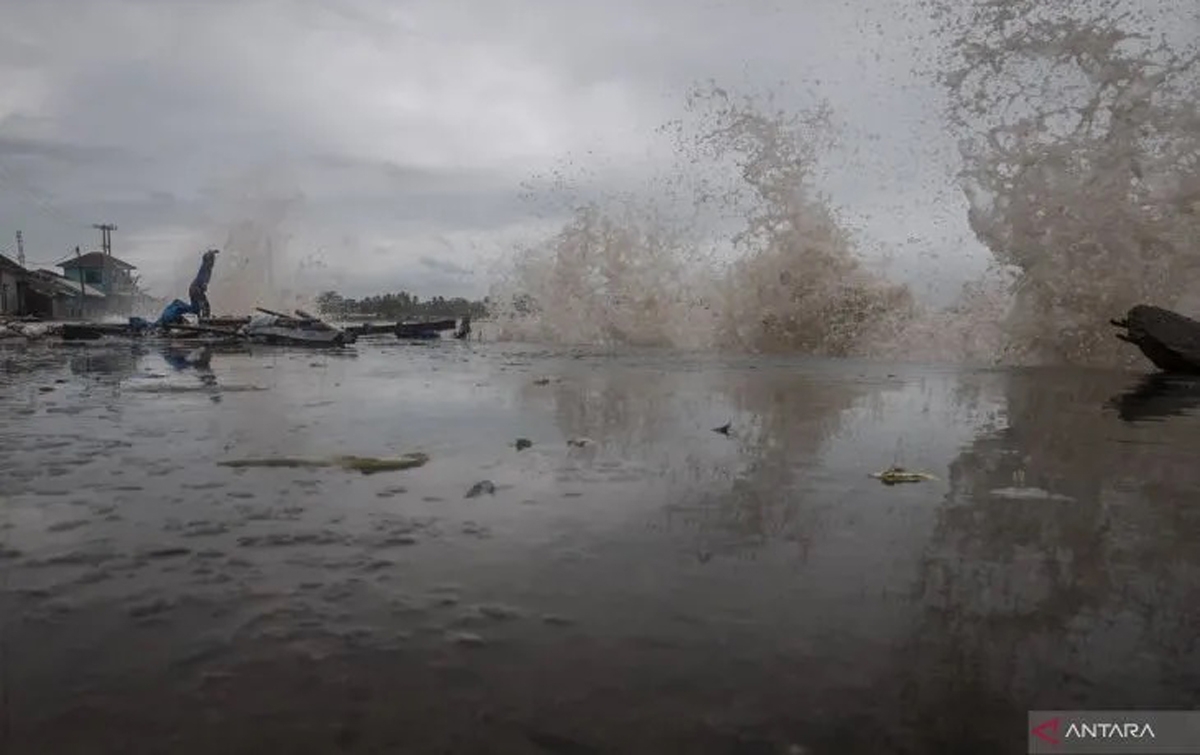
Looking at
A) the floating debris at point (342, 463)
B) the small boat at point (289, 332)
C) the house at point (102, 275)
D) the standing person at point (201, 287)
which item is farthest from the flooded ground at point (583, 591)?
the house at point (102, 275)

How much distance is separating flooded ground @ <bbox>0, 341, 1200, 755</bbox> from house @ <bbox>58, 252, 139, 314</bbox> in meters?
74.9

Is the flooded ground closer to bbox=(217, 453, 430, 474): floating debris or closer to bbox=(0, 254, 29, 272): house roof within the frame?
bbox=(217, 453, 430, 474): floating debris

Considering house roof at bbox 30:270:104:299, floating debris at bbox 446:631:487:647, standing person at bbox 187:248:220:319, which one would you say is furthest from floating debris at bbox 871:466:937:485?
house roof at bbox 30:270:104:299

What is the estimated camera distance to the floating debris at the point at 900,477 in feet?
16.9

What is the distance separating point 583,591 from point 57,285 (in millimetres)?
62610

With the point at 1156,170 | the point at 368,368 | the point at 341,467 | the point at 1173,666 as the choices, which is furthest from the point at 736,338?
the point at 1173,666

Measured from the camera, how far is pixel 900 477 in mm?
5156

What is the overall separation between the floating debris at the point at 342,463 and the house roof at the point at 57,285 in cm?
5223

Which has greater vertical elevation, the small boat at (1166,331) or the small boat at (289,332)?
the small boat at (1166,331)

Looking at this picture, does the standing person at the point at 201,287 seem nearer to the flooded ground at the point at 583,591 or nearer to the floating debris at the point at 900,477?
the flooded ground at the point at 583,591

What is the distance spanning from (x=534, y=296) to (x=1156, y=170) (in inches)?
1022

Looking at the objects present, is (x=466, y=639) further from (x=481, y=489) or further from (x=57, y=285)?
(x=57, y=285)

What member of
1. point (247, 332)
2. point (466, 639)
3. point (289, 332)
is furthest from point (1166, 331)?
point (247, 332)

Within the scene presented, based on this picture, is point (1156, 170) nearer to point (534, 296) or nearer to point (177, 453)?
point (177, 453)
